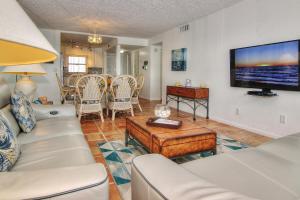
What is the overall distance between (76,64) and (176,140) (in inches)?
365

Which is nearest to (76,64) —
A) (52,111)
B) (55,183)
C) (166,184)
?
(52,111)

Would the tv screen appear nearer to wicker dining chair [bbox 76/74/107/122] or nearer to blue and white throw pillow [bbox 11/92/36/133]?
wicker dining chair [bbox 76/74/107/122]

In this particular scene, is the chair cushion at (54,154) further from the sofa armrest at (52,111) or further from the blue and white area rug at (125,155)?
the sofa armrest at (52,111)

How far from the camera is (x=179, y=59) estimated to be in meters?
5.41

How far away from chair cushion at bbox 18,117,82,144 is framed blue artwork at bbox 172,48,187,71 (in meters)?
3.79

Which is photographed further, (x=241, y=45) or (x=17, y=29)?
(x=241, y=45)

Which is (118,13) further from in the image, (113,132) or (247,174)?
(247,174)

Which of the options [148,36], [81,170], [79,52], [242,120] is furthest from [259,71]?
[79,52]

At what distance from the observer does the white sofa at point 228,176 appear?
0.64 metres

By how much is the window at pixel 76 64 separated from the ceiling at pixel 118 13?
3891 mm

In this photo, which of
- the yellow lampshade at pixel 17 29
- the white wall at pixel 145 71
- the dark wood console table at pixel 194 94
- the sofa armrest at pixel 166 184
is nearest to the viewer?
the yellow lampshade at pixel 17 29

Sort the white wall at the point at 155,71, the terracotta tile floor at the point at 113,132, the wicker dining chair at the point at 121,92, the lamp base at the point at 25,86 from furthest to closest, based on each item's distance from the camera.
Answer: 1. the white wall at the point at 155,71
2. the wicker dining chair at the point at 121,92
3. the lamp base at the point at 25,86
4. the terracotta tile floor at the point at 113,132

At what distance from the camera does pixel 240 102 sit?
3684 millimetres

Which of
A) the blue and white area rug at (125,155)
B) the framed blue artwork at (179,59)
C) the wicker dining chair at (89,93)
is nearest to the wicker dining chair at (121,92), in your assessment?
the wicker dining chair at (89,93)
